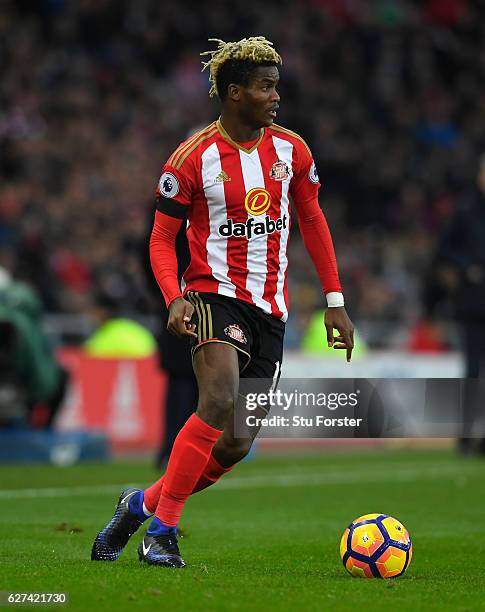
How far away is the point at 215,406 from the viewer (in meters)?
5.95

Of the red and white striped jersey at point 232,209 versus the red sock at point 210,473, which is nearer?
the red and white striped jersey at point 232,209

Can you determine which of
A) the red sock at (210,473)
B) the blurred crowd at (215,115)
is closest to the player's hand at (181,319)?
the red sock at (210,473)

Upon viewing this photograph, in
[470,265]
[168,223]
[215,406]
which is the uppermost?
[168,223]

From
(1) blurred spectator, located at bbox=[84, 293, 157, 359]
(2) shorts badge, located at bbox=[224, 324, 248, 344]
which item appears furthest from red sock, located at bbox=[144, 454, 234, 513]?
(1) blurred spectator, located at bbox=[84, 293, 157, 359]

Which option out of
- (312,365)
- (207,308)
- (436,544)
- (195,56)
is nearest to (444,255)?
(312,365)

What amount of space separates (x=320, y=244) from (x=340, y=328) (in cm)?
41

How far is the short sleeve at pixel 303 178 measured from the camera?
6.41 m

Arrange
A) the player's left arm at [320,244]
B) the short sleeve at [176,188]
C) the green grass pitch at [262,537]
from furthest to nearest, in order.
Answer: the player's left arm at [320,244], the short sleeve at [176,188], the green grass pitch at [262,537]

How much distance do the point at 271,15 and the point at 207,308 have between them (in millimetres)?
19194

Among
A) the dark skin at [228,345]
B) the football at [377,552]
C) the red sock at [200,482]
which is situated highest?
the dark skin at [228,345]

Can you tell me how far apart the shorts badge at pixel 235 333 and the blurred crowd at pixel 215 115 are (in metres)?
10.8

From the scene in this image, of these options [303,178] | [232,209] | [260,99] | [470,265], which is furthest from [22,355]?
[260,99]
